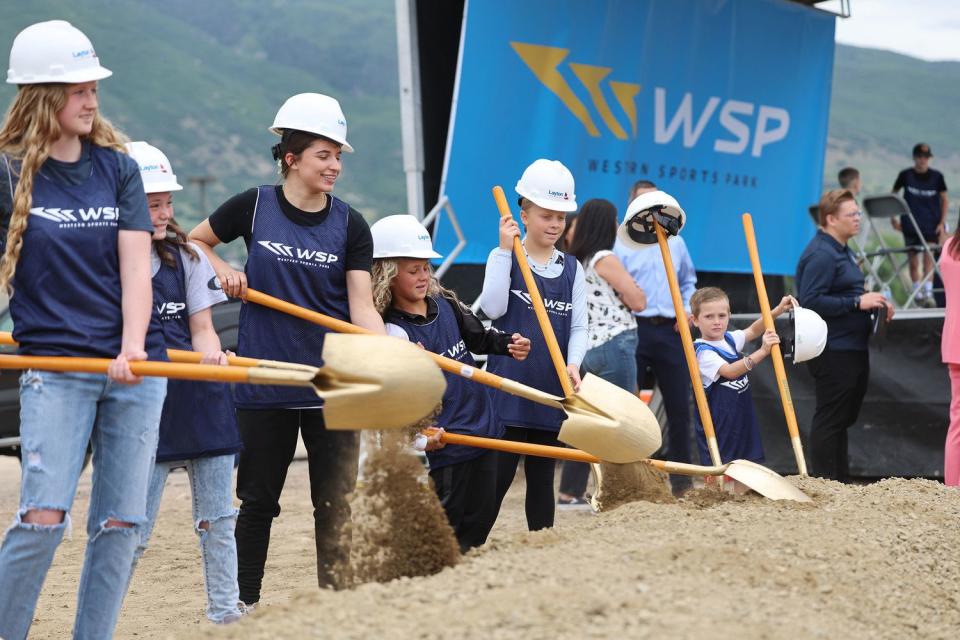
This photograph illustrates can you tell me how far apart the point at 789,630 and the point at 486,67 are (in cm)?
571

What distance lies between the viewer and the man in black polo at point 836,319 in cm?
689

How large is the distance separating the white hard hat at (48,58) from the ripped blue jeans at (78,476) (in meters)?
0.79

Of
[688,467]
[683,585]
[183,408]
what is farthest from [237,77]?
[683,585]

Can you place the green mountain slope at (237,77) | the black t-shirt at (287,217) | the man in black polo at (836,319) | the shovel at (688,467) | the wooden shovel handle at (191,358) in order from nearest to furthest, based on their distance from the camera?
1. the wooden shovel handle at (191,358)
2. the black t-shirt at (287,217)
3. the shovel at (688,467)
4. the man in black polo at (836,319)
5. the green mountain slope at (237,77)

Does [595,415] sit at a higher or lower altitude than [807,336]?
lower

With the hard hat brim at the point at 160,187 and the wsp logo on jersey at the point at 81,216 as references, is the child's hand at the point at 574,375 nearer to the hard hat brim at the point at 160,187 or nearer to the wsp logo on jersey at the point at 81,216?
the hard hat brim at the point at 160,187

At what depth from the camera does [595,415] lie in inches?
176

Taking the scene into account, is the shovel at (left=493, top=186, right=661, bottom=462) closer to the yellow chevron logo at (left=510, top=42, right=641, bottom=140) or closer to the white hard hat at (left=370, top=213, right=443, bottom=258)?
the white hard hat at (left=370, top=213, right=443, bottom=258)

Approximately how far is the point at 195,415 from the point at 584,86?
5382 millimetres

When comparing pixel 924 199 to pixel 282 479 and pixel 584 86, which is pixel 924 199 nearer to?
pixel 584 86

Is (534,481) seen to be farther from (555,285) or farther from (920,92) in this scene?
(920,92)

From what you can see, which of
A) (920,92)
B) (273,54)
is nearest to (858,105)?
(920,92)

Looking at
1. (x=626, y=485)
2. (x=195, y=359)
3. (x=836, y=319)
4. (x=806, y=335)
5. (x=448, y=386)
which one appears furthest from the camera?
(x=836, y=319)

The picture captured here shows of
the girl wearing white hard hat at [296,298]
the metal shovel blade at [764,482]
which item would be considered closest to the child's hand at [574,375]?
the metal shovel blade at [764,482]
